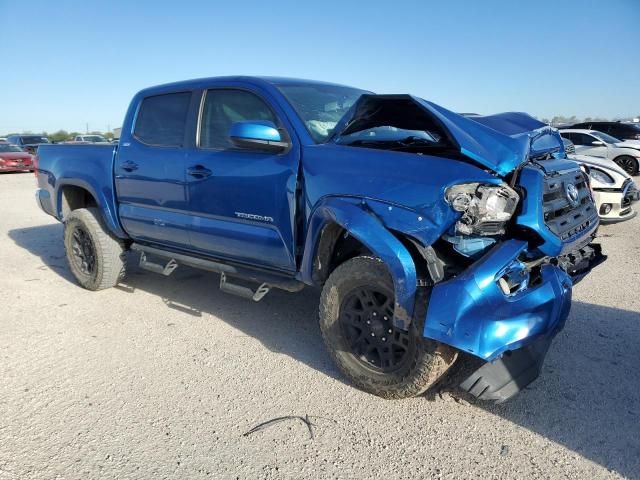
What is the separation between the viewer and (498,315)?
8.32ft

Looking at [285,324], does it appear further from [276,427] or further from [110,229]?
[110,229]

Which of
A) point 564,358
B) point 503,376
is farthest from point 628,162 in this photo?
point 503,376

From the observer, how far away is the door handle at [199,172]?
3.93 m

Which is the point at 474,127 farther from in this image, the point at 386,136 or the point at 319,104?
the point at 319,104

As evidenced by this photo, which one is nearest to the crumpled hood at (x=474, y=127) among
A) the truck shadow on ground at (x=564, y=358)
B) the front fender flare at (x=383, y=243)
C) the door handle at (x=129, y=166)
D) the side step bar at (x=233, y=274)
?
the front fender flare at (x=383, y=243)

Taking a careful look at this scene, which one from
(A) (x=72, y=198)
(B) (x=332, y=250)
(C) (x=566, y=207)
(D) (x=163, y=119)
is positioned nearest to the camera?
(C) (x=566, y=207)

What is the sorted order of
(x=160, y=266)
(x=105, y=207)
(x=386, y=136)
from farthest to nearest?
(x=105, y=207), (x=160, y=266), (x=386, y=136)

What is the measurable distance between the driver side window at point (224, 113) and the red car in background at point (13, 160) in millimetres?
20991

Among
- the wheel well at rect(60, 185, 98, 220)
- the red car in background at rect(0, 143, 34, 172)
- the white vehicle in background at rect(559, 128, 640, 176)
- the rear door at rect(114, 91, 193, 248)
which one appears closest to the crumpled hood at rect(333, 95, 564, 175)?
the rear door at rect(114, 91, 193, 248)

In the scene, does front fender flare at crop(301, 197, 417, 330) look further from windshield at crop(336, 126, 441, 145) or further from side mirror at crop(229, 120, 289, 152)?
side mirror at crop(229, 120, 289, 152)

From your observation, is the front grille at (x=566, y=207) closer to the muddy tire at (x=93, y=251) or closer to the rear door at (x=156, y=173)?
the rear door at (x=156, y=173)

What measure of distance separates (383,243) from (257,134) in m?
1.19

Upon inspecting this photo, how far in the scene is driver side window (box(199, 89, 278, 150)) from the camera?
12.6ft

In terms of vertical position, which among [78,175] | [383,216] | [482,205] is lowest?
[78,175]
